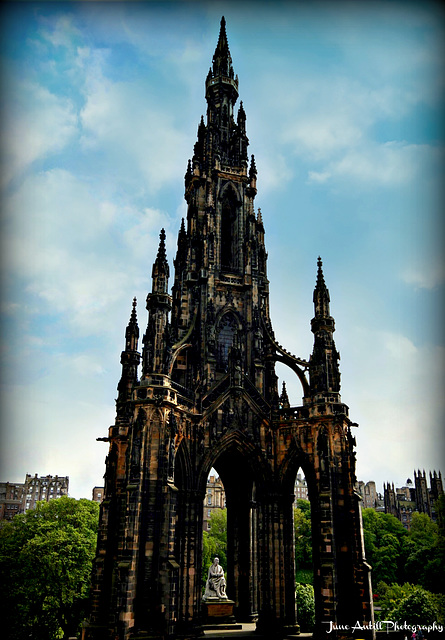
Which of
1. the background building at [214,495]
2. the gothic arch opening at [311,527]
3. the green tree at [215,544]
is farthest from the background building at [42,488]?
the gothic arch opening at [311,527]

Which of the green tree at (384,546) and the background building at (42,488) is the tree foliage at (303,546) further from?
the background building at (42,488)

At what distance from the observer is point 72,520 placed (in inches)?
1817

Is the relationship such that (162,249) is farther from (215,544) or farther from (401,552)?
(401,552)

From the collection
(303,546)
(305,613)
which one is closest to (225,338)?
(305,613)

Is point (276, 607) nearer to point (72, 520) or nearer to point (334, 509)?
point (334, 509)

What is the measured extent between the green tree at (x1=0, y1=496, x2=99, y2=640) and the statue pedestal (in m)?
15.3

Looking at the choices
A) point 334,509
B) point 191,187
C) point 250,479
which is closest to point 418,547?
point 250,479

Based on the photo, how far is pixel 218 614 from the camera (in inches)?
1173

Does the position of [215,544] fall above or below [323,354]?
below

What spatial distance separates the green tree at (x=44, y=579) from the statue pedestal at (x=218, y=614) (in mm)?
15292

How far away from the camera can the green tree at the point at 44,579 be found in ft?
130

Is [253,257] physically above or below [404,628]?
above

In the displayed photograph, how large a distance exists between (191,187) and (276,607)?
91.1 ft

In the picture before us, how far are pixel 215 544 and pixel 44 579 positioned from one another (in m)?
26.0
